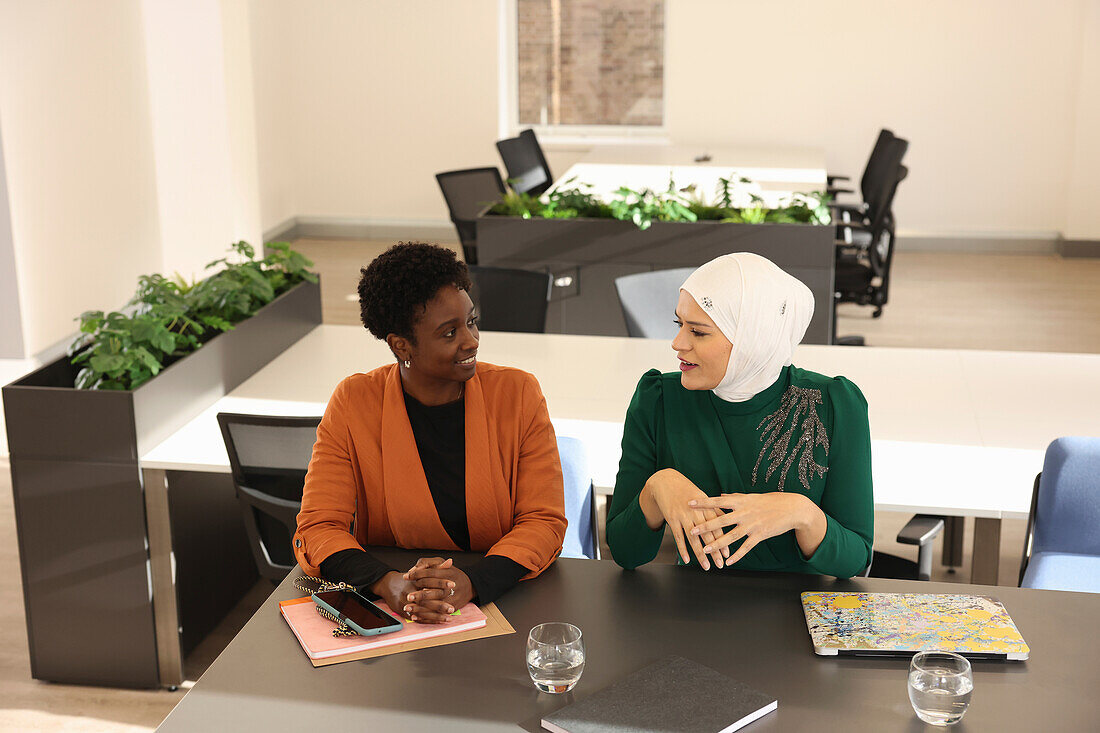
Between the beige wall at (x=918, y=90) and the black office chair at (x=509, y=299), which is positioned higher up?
the beige wall at (x=918, y=90)

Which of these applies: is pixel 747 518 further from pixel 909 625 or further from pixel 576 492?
pixel 576 492

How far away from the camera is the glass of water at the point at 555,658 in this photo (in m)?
1.50

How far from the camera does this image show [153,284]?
3.61 metres

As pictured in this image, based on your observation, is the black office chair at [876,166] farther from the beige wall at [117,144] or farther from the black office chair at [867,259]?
the beige wall at [117,144]

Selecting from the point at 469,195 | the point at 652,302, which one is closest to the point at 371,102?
the point at 469,195

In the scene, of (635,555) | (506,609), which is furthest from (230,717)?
(635,555)

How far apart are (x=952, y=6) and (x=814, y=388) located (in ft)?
24.8

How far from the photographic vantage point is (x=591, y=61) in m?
9.23

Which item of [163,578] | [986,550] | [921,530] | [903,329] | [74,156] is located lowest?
[903,329]

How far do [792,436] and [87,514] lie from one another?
1997 millimetres

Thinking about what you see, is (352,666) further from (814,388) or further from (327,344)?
(327,344)

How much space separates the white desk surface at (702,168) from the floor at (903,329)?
100cm

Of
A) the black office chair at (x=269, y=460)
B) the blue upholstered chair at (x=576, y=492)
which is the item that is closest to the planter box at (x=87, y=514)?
the black office chair at (x=269, y=460)

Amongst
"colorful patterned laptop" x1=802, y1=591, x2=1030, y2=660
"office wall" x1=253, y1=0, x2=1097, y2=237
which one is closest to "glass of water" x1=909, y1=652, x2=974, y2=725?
"colorful patterned laptop" x1=802, y1=591, x2=1030, y2=660
